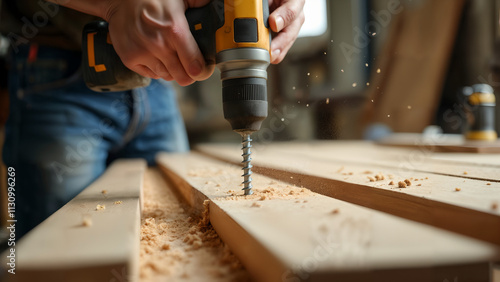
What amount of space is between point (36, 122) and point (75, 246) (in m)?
1.15

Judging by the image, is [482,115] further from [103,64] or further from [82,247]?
[82,247]

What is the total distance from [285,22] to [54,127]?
1.05 metres

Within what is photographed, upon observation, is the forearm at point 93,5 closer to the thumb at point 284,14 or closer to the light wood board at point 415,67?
the thumb at point 284,14

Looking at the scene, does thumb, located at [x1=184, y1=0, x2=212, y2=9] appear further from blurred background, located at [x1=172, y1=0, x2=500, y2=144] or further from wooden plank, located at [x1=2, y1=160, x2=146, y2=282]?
blurred background, located at [x1=172, y1=0, x2=500, y2=144]

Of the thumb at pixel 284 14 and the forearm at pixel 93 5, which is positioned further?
the forearm at pixel 93 5

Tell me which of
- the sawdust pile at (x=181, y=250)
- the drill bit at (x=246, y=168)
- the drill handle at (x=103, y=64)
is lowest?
the sawdust pile at (x=181, y=250)

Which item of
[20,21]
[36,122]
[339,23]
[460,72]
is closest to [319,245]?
[36,122]

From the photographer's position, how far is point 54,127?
1.37m

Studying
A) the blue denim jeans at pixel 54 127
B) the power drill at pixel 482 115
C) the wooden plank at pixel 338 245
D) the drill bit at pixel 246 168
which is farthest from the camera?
the power drill at pixel 482 115

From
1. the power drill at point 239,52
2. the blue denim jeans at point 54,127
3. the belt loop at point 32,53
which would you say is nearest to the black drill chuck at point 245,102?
the power drill at point 239,52

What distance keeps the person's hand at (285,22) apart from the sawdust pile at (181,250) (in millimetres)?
414

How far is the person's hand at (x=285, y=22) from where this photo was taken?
2.60ft

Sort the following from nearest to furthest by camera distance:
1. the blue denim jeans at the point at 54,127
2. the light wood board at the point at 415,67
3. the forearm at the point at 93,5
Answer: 1. the forearm at the point at 93,5
2. the blue denim jeans at the point at 54,127
3. the light wood board at the point at 415,67

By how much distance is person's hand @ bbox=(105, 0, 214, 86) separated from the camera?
746 mm
